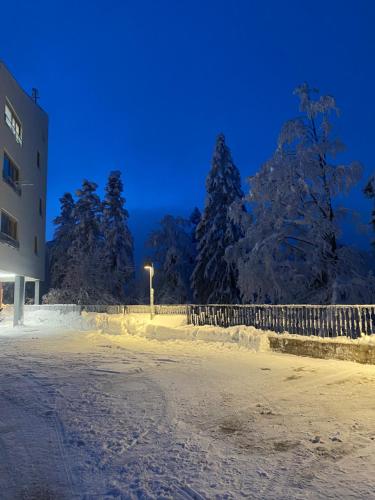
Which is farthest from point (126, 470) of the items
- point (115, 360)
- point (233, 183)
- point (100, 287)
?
point (100, 287)

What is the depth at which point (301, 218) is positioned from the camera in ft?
65.6

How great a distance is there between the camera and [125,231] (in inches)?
1822

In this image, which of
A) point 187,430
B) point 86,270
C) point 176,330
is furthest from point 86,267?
point 187,430

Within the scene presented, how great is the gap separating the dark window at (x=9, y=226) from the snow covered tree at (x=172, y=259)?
18367mm

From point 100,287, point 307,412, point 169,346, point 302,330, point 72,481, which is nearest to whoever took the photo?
point 72,481

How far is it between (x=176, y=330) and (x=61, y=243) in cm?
3993

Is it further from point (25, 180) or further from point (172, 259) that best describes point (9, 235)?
point (172, 259)

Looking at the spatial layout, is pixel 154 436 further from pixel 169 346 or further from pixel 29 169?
pixel 29 169

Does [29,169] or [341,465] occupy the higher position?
[29,169]

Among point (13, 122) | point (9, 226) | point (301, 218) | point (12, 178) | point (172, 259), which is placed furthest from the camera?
point (172, 259)

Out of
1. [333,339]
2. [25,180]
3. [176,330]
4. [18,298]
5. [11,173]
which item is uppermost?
[25,180]

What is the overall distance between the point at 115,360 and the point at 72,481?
305 inches

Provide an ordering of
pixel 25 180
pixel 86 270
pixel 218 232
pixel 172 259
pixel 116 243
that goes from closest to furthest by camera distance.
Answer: pixel 25 180, pixel 218 232, pixel 86 270, pixel 172 259, pixel 116 243

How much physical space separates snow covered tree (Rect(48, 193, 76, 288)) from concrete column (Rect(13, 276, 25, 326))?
19800mm
